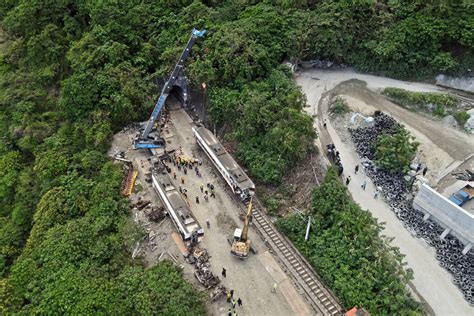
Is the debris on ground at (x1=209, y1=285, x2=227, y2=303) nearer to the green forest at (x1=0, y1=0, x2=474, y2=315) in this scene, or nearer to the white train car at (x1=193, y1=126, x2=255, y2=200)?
the green forest at (x1=0, y1=0, x2=474, y2=315)

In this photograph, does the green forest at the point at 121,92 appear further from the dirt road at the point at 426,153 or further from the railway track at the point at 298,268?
the dirt road at the point at 426,153

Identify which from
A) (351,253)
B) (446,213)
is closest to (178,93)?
(351,253)

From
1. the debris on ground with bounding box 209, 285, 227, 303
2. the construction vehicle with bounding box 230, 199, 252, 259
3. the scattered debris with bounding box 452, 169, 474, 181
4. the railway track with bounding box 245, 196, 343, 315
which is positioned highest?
the scattered debris with bounding box 452, 169, 474, 181

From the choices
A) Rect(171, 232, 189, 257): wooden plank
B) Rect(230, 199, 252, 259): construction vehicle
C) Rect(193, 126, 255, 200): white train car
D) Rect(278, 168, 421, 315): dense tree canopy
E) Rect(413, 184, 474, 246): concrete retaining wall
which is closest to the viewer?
Rect(278, 168, 421, 315): dense tree canopy

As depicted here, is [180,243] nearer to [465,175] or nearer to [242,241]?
[242,241]

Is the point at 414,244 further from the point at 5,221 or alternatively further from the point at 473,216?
the point at 5,221

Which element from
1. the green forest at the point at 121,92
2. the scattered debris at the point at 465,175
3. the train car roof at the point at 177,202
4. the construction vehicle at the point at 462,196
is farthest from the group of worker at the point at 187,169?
the scattered debris at the point at 465,175

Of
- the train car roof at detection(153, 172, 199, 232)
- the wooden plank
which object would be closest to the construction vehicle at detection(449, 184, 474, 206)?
the train car roof at detection(153, 172, 199, 232)
